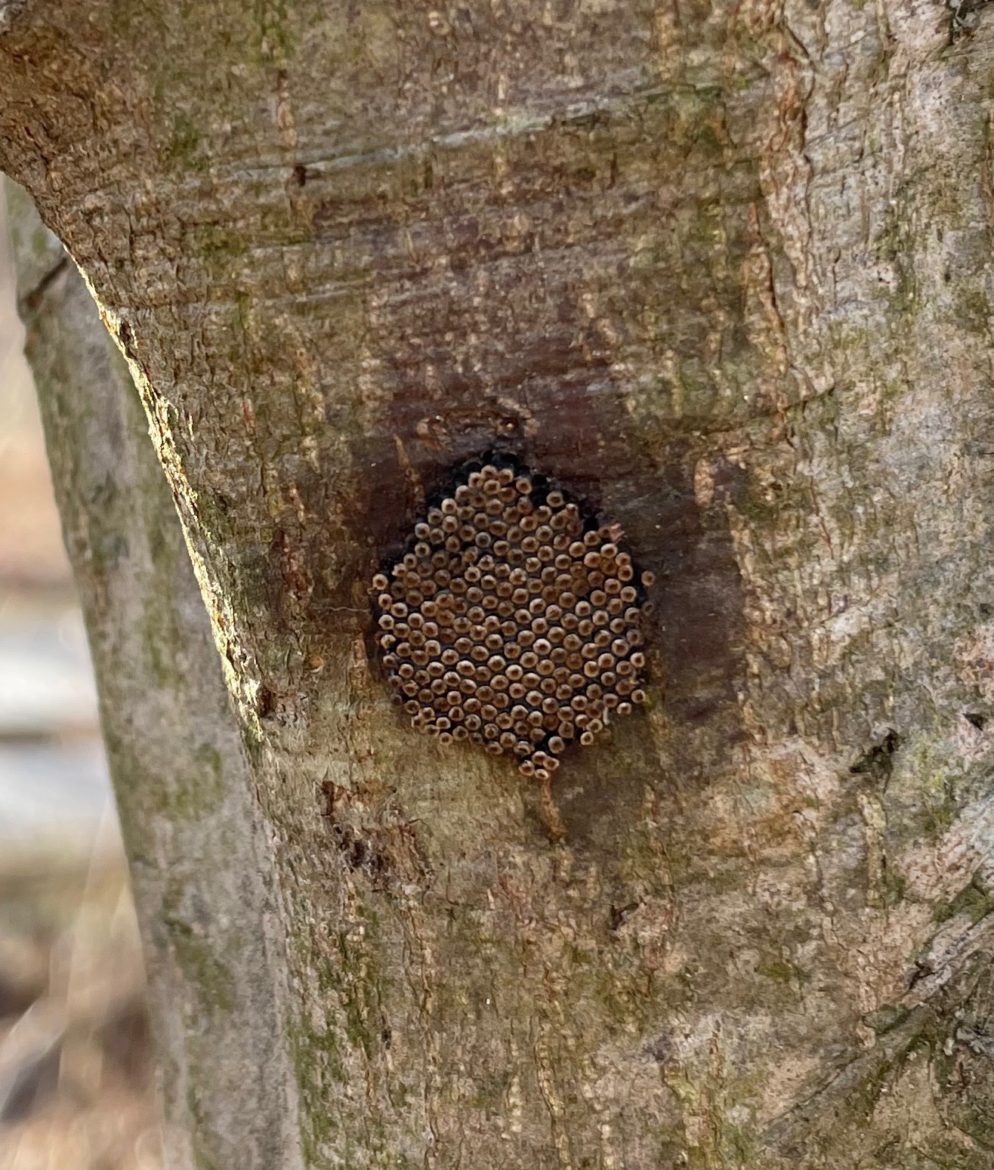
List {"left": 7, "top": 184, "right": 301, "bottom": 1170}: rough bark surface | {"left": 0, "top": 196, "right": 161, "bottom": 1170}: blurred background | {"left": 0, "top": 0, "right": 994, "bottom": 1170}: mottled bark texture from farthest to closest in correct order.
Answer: {"left": 0, "top": 196, "right": 161, "bottom": 1170}: blurred background → {"left": 7, "top": 184, "right": 301, "bottom": 1170}: rough bark surface → {"left": 0, "top": 0, "right": 994, "bottom": 1170}: mottled bark texture

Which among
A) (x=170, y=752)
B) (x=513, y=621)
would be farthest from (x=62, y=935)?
(x=513, y=621)

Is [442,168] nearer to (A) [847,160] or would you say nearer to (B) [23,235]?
(A) [847,160]

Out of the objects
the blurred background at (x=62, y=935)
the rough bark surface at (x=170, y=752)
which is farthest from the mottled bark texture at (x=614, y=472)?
the blurred background at (x=62, y=935)

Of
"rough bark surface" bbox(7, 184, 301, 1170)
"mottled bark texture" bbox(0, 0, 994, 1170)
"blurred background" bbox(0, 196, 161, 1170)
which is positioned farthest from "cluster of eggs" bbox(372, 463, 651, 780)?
"blurred background" bbox(0, 196, 161, 1170)

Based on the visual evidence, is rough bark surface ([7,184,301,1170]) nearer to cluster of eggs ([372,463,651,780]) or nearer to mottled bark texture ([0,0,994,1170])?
mottled bark texture ([0,0,994,1170])

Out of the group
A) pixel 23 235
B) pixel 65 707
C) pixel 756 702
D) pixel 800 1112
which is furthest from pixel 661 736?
pixel 65 707

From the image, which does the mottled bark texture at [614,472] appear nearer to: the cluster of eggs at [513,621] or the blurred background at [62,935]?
the cluster of eggs at [513,621]
